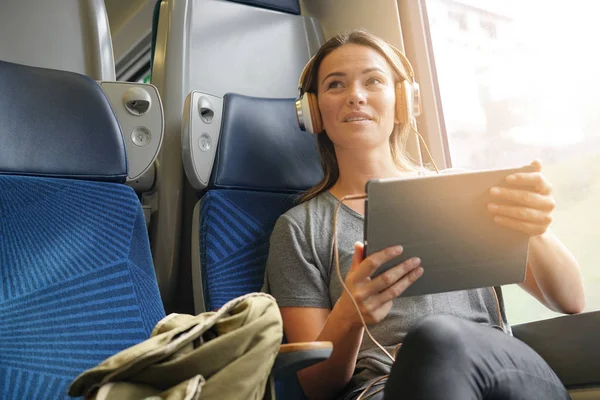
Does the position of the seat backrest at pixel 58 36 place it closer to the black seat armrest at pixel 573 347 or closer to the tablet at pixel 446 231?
the tablet at pixel 446 231

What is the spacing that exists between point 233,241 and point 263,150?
31cm

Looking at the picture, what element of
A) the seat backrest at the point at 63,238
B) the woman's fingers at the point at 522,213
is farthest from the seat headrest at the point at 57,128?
the woman's fingers at the point at 522,213

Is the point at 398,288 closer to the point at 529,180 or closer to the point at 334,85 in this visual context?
the point at 529,180

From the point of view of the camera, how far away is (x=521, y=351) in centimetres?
116

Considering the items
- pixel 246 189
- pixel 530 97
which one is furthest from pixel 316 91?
pixel 530 97

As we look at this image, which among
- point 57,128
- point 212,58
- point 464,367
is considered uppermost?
point 212,58

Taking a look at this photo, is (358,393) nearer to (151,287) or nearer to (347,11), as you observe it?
(151,287)

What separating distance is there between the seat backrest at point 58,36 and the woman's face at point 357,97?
2.78ft

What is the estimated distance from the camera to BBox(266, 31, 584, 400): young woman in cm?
106

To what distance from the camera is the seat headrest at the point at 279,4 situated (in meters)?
2.53

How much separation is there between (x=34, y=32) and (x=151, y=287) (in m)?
1.10

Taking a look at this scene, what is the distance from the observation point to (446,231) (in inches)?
50.1

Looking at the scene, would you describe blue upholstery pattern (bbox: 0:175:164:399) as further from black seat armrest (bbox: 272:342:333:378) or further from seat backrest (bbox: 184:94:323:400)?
black seat armrest (bbox: 272:342:333:378)

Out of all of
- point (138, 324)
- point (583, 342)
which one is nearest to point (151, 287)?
point (138, 324)
